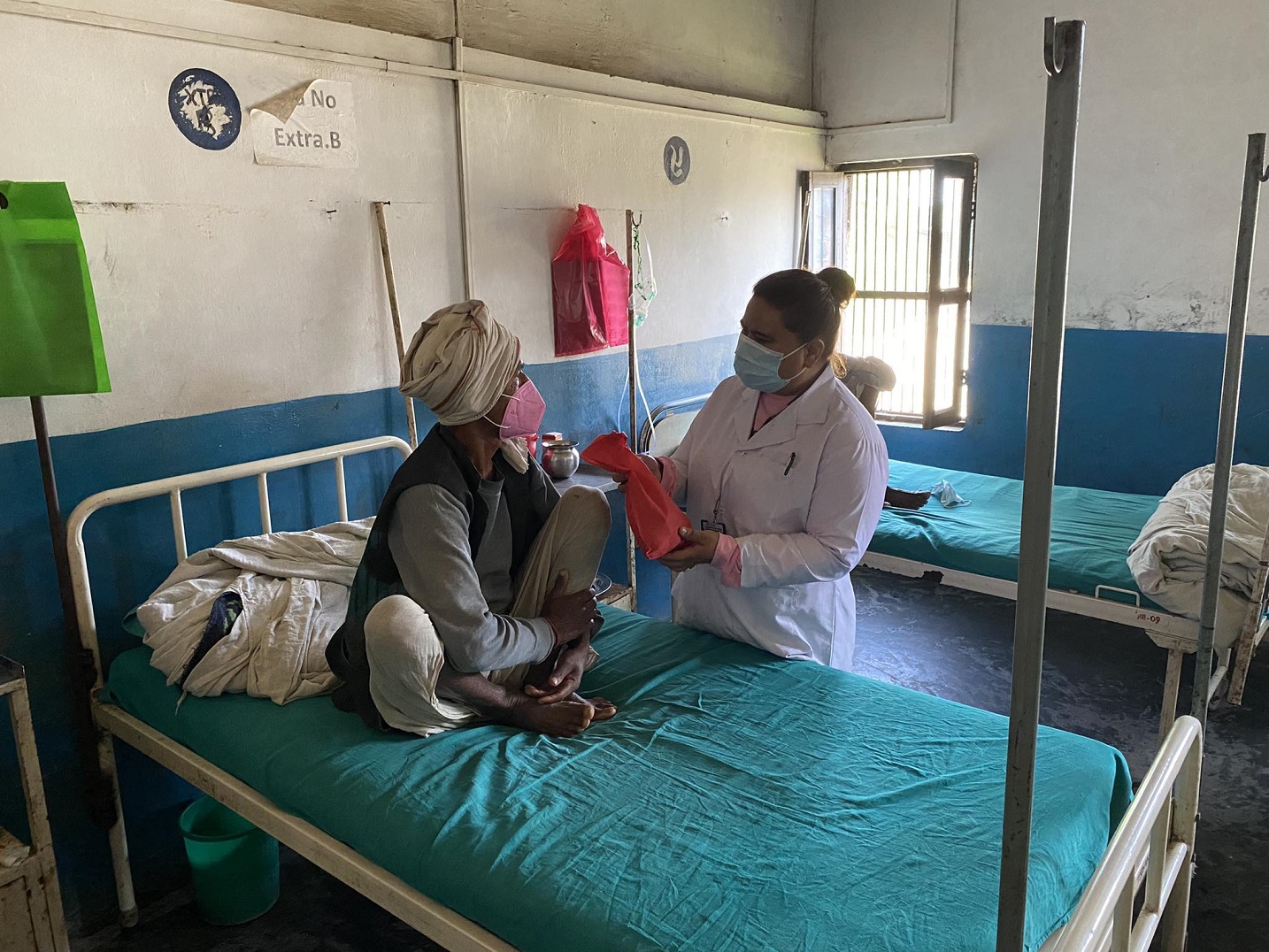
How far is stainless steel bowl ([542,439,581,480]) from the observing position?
375 centimetres

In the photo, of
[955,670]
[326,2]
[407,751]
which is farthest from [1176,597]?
[326,2]

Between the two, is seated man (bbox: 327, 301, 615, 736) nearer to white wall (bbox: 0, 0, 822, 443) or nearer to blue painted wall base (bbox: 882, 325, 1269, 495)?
white wall (bbox: 0, 0, 822, 443)

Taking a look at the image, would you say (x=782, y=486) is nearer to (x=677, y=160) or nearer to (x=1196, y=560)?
(x=1196, y=560)

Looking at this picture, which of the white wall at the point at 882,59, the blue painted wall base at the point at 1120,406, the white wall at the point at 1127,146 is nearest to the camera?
the white wall at the point at 1127,146

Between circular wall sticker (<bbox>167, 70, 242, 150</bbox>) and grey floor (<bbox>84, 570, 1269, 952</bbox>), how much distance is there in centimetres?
226

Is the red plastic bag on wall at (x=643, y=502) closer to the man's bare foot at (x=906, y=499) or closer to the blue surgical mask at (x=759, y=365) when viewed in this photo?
the blue surgical mask at (x=759, y=365)

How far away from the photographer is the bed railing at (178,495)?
246 centimetres

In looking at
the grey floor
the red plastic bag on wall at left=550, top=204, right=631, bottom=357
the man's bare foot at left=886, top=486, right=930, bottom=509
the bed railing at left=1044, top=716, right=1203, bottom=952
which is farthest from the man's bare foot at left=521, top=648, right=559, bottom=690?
the man's bare foot at left=886, top=486, right=930, bottom=509

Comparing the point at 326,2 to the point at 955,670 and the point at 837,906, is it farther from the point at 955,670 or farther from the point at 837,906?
the point at 955,670

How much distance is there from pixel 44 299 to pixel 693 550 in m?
1.70

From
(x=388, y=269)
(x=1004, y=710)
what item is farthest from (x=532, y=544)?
(x=1004, y=710)

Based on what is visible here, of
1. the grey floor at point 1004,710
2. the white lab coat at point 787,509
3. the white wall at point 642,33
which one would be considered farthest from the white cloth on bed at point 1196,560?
the white wall at point 642,33

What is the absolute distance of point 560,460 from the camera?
148 inches

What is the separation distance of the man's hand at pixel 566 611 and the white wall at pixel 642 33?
2.05 meters
